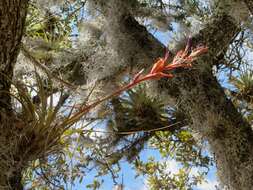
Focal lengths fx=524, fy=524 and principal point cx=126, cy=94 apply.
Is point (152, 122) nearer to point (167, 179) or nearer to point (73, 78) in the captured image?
point (73, 78)

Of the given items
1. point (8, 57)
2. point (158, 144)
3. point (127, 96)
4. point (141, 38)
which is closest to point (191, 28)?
point (141, 38)

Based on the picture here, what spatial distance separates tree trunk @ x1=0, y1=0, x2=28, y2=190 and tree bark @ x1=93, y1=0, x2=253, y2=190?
144 cm

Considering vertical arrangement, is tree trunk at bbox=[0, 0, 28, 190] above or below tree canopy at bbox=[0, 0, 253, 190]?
below

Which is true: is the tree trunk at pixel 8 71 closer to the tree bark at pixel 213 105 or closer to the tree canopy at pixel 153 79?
the tree canopy at pixel 153 79

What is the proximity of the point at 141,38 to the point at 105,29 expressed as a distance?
0.26m

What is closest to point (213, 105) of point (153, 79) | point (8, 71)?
point (153, 79)

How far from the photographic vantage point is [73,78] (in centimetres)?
338

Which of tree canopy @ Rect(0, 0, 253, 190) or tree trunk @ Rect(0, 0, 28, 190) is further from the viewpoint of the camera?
tree canopy @ Rect(0, 0, 253, 190)

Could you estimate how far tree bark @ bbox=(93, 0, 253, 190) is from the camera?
2.40 meters

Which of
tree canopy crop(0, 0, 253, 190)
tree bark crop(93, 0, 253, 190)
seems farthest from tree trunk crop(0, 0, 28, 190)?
tree bark crop(93, 0, 253, 190)

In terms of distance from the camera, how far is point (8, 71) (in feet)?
3.77

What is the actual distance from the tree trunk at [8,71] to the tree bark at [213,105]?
1436 mm

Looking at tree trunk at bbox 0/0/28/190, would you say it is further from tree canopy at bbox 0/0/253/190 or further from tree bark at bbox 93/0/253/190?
tree bark at bbox 93/0/253/190

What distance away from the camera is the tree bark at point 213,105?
7.88ft
